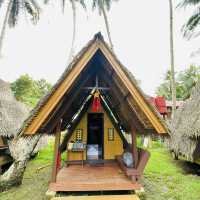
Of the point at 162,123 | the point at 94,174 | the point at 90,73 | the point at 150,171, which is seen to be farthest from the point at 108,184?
the point at 150,171

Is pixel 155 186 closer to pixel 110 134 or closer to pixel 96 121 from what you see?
pixel 110 134

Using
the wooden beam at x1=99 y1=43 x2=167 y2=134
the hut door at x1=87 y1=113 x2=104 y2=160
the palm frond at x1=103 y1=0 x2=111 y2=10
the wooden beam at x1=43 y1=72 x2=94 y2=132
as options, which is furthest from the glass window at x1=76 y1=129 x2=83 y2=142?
the palm frond at x1=103 y1=0 x2=111 y2=10

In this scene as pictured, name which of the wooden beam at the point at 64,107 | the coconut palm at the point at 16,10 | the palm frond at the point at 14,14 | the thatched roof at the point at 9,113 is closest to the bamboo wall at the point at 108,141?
the wooden beam at the point at 64,107

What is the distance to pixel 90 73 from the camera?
6613mm

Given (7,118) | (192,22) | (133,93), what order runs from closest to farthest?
(133,93), (7,118), (192,22)

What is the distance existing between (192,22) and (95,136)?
966 centimetres

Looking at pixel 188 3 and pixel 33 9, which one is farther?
pixel 33 9

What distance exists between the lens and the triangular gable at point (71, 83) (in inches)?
195

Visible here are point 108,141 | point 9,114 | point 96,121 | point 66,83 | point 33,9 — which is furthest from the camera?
point 33,9

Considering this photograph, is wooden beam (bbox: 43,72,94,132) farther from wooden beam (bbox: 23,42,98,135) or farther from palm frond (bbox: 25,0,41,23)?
palm frond (bbox: 25,0,41,23)

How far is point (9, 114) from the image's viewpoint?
11648 millimetres

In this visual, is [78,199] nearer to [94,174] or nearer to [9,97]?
[94,174]

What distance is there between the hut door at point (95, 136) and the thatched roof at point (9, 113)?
3430 mm

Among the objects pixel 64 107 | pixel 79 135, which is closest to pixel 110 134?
pixel 79 135
